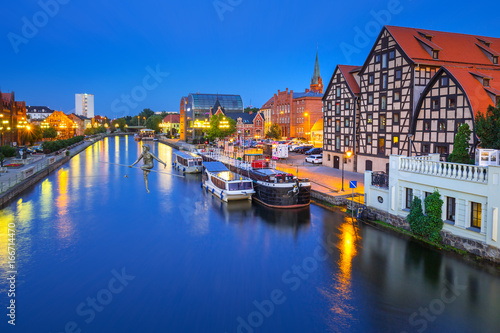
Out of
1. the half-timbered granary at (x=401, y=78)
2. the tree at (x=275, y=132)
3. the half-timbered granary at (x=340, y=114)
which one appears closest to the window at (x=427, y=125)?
the half-timbered granary at (x=401, y=78)

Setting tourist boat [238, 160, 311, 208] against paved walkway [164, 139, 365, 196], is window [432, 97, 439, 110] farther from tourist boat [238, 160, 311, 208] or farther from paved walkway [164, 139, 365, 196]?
tourist boat [238, 160, 311, 208]

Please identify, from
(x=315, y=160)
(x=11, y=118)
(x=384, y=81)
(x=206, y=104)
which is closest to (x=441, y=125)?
(x=384, y=81)

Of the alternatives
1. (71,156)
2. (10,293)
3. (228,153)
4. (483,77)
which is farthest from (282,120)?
(10,293)

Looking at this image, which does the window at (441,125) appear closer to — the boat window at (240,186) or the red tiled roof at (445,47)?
the red tiled roof at (445,47)

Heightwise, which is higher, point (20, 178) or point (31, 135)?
point (31, 135)

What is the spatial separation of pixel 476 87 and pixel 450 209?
12717 mm

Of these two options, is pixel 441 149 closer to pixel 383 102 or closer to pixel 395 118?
pixel 395 118

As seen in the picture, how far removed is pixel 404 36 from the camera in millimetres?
34219

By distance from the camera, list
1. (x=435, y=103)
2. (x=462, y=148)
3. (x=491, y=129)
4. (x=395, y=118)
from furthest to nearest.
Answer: (x=395, y=118) < (x=435, y=103) < (x=462, y=148) < (x=491, y=129)

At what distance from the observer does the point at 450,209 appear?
19328 mm

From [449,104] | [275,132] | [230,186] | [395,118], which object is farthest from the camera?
[275,132]

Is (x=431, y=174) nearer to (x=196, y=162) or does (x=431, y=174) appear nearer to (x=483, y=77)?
(x=483, y=77)

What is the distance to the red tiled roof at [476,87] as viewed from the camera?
2653cm

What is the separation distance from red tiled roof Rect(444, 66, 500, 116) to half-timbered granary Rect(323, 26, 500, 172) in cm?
182
